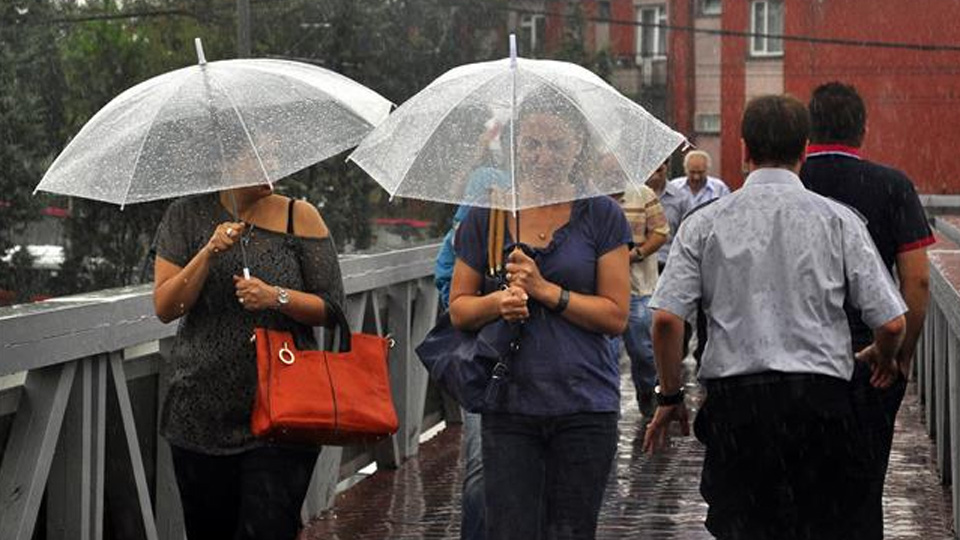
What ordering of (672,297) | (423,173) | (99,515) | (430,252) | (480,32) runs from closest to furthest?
(672,297) < (423,173) < (99,515) < (430,252) < (480,32)

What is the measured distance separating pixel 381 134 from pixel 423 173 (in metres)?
0.19

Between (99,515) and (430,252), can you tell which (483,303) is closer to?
(99,515)

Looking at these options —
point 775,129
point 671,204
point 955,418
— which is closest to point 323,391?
point 775,129

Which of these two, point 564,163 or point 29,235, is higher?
point 564,163

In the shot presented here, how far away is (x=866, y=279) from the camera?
234 inches

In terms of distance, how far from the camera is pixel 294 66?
6.76m

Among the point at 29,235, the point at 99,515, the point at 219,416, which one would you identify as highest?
the point at 219,416

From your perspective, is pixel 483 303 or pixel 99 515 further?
pixel 99 515

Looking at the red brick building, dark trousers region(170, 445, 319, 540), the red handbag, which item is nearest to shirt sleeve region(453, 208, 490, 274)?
the red handbag

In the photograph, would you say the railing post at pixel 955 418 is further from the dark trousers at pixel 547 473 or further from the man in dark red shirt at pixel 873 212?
Result: the dark trousers at pixel 547 473

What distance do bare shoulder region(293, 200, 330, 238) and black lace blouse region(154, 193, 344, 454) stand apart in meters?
0.03

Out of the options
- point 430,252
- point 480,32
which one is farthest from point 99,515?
point 480,32

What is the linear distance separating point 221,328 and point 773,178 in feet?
5.23

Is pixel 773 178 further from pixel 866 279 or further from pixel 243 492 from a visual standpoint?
pixel 243 492
